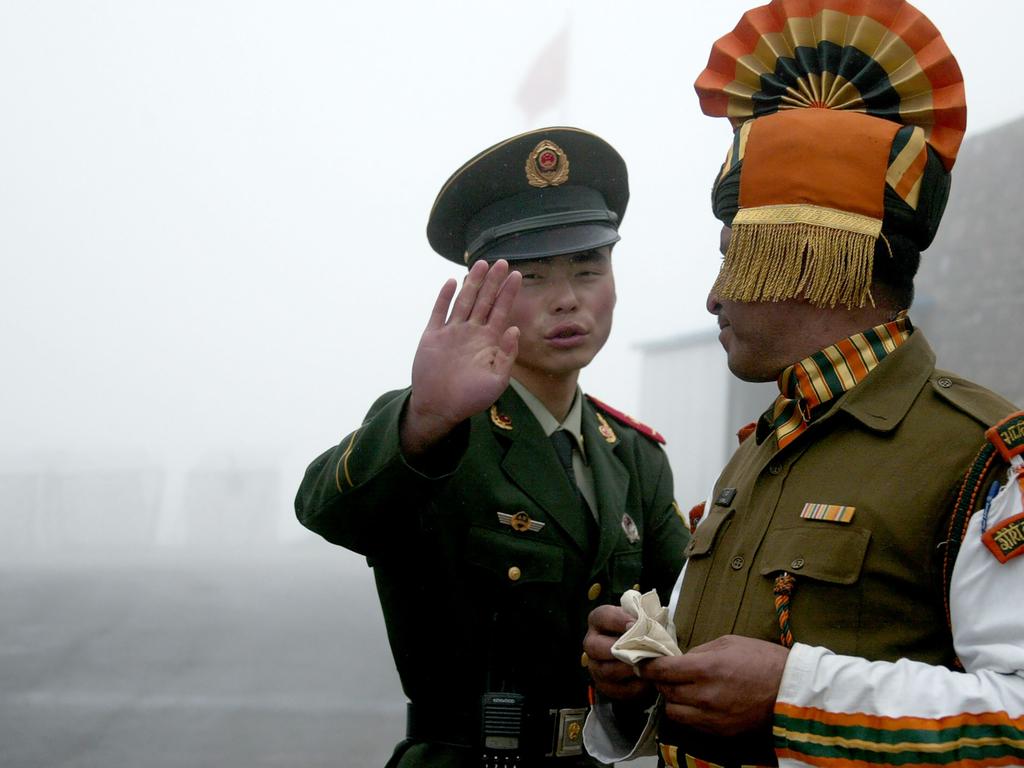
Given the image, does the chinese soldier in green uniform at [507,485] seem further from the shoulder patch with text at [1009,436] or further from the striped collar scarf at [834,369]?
the shoulder patch with text at [1009,436]

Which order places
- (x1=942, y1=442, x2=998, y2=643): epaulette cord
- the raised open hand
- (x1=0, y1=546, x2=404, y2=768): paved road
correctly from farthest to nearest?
(x1=0, y1=546, x2=404, y2=768): paved road, the raised open hand, (x1=942, y1=442, x2=998, y2=643): epaulette cord

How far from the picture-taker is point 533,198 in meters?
2.48

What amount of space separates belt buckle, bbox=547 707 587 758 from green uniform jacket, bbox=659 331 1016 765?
1.86 ft

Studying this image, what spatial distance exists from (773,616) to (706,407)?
4.16 meters

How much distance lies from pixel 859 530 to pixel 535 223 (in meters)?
1.20

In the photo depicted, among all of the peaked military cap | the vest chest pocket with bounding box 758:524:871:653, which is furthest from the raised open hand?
the vest chest pocket with bounding box 758:524:871:653

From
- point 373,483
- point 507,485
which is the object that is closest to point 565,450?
point 507,485

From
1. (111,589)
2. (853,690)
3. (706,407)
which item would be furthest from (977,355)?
(853,690)

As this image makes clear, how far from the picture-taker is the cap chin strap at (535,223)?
7.85 feet

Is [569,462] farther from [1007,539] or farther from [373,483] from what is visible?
[1007,539]

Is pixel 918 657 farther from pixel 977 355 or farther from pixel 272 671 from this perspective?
pixel 977 355

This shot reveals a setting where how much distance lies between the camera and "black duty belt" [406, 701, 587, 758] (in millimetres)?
2104

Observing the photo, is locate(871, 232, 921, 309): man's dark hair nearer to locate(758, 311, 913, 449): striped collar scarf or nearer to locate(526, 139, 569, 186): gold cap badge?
locate(758, 311, 913, 449): striped collar scarf

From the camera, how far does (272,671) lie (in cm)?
409
